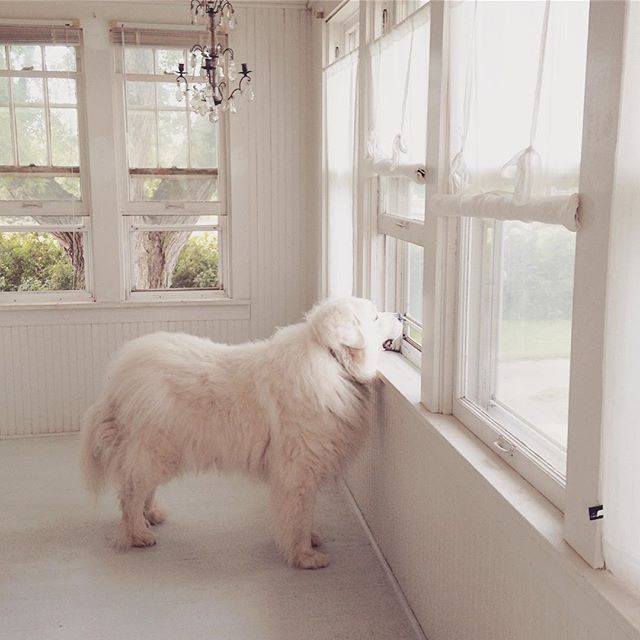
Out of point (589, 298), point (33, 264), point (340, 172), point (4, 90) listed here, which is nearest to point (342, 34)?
point (340, 172)

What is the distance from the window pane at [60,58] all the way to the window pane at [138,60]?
12.8 inches

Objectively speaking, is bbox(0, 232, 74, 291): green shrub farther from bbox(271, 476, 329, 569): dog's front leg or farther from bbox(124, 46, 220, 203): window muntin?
bbox(271, 476, 329, 569): dog's front leg

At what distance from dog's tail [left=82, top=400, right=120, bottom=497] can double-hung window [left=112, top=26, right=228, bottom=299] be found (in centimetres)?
170

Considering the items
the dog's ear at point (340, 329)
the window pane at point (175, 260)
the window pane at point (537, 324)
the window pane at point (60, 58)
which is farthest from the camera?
the window pane at point (175, 260)

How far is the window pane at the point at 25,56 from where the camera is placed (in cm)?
460

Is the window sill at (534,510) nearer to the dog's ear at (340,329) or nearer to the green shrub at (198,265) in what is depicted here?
the dog's ear at (340,329)

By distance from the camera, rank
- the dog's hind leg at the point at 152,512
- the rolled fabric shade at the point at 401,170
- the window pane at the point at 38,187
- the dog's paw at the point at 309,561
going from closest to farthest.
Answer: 1. the rolled fabric shade at the point at 401,170
2. the dog's paw at the point at 309,561
3. the dog's hind leg at the point at 152,512
4. the window pane at the point at 38,187

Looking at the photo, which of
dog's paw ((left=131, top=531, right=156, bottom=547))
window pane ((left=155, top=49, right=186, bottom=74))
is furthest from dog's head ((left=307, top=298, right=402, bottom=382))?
window pane ((left=155, top=49, right=186, bottom=74))

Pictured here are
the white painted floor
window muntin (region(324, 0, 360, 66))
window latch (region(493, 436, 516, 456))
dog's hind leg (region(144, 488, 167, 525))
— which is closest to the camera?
window latch (region(493, 436, 516, 456))

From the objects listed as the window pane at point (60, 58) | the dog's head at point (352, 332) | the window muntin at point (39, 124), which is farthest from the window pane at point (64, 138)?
the dog's head at point (352, 332)

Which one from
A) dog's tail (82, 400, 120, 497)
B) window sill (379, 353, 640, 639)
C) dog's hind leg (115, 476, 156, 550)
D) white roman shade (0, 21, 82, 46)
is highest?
white roman shade (0, 21, 82, 46)

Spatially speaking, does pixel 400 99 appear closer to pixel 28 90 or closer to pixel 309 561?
pixel 309 561

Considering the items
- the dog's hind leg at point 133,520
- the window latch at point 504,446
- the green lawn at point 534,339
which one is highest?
the green lawn at point 534,339

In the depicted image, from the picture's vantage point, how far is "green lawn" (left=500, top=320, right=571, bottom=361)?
1.80m
